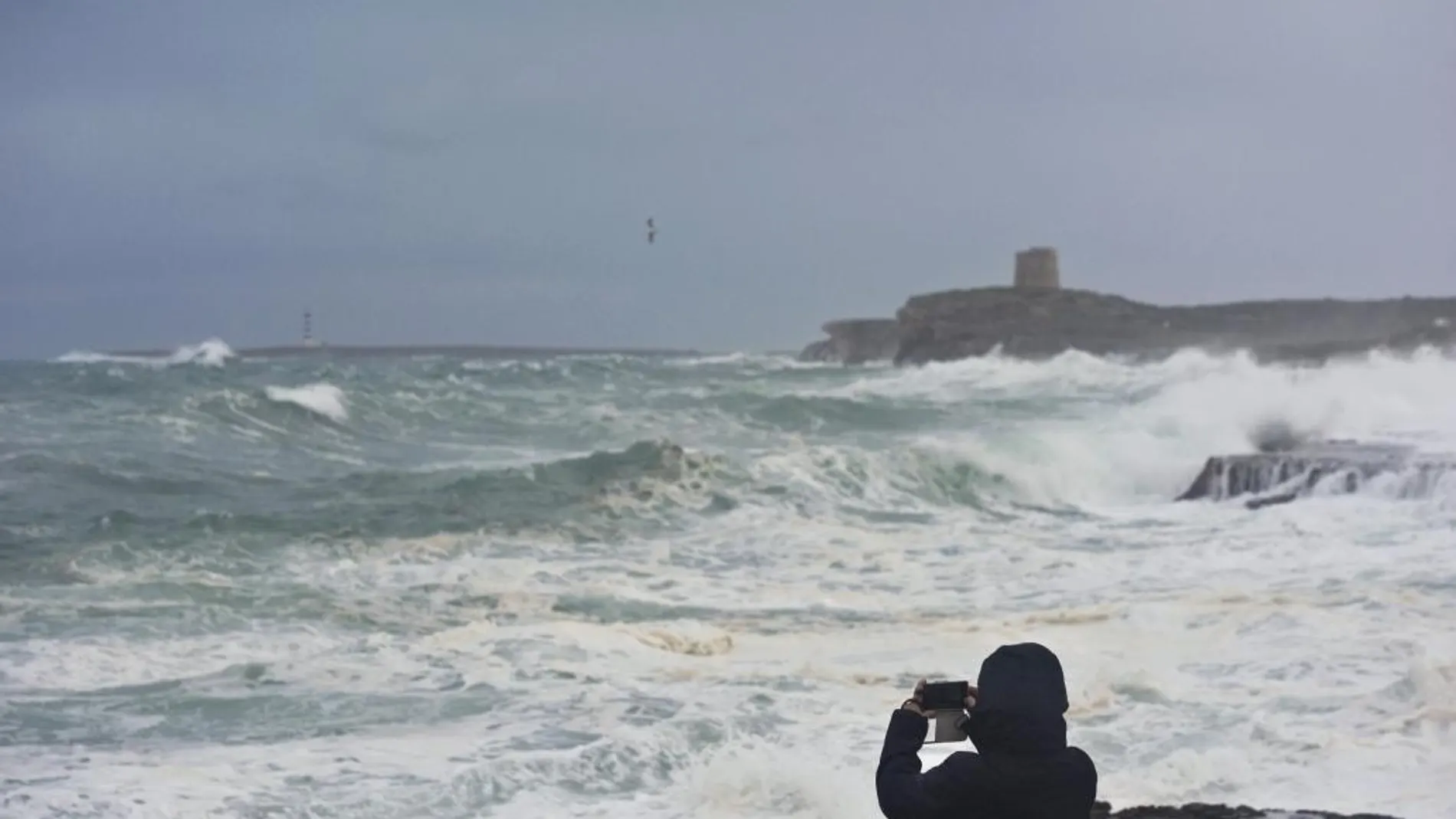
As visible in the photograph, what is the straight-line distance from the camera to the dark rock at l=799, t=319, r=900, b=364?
24.7 meters

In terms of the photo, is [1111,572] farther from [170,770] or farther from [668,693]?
[170,770]

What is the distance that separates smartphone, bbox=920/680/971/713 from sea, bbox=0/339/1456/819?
88.8 inches

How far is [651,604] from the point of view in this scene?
686cm

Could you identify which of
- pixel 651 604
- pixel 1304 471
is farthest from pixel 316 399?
pixel 1304 471

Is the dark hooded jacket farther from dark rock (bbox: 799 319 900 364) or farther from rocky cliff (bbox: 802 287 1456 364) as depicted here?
dark rock (bbox: 799 319 900 364)

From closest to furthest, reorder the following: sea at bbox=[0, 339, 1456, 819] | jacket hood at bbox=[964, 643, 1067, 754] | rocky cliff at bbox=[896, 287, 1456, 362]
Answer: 1. jacket hood at bbox=[964, 643, 1067, 754]
2. sea at bbox=[0, 339, 1456, 819]
3. rocky cliff at bbox=[896, 287, 1456, 362]

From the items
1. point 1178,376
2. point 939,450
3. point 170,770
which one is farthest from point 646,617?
point 1178,376

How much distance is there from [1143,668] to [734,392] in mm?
12099

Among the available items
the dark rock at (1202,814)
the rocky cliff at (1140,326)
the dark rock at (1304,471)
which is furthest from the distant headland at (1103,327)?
the dark rock at (1202,814)

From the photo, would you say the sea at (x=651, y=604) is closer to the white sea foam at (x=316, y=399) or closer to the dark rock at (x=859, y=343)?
the white sea foam at (x=316, y=399)

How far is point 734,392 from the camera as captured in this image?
1730 centimetres

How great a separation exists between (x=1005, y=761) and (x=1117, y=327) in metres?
19.8

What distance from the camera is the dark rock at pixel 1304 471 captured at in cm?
914

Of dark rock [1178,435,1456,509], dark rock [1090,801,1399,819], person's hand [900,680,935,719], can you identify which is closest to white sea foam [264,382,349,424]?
dark rock [1178,435,1456,509]
